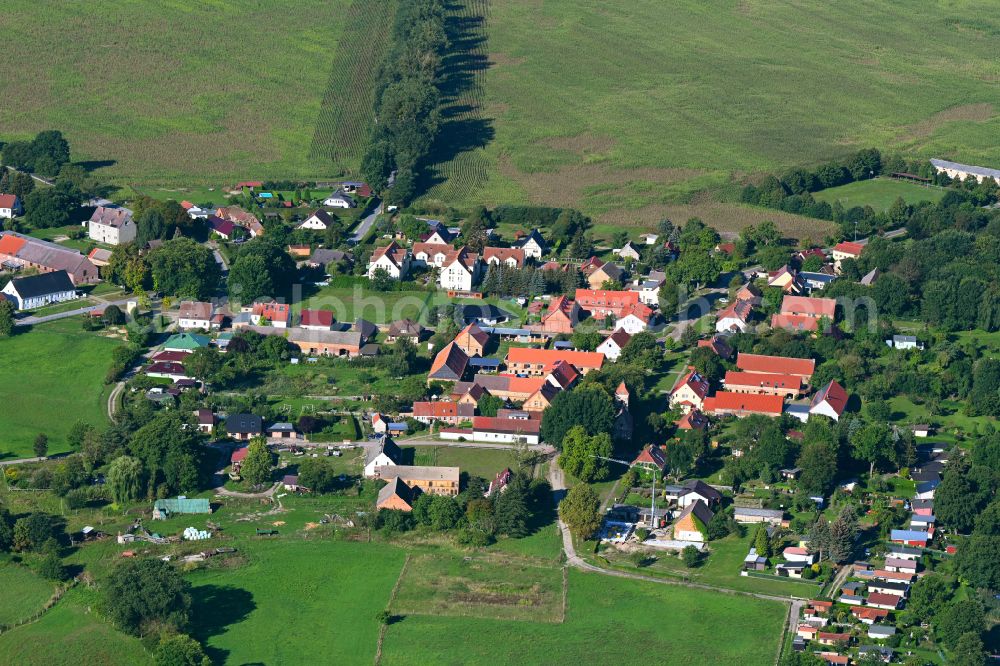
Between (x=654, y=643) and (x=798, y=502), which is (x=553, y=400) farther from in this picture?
(x=654, y=643)

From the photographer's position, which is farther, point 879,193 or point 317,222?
point 879,193

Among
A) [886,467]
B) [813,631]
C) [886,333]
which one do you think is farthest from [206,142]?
[813,631]

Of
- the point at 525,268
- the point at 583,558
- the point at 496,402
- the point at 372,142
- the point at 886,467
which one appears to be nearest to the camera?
the point at 583,558

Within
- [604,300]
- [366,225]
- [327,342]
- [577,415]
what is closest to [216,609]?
[577,415]

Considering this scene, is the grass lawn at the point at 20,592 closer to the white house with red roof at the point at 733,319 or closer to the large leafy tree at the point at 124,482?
the large leafy tree at the point at 124,482

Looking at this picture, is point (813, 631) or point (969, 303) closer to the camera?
point (813, 631)

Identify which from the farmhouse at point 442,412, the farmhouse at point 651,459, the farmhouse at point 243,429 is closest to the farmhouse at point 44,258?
the farmhouse at point 243,429

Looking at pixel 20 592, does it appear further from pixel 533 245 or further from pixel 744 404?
pixel 533 245
